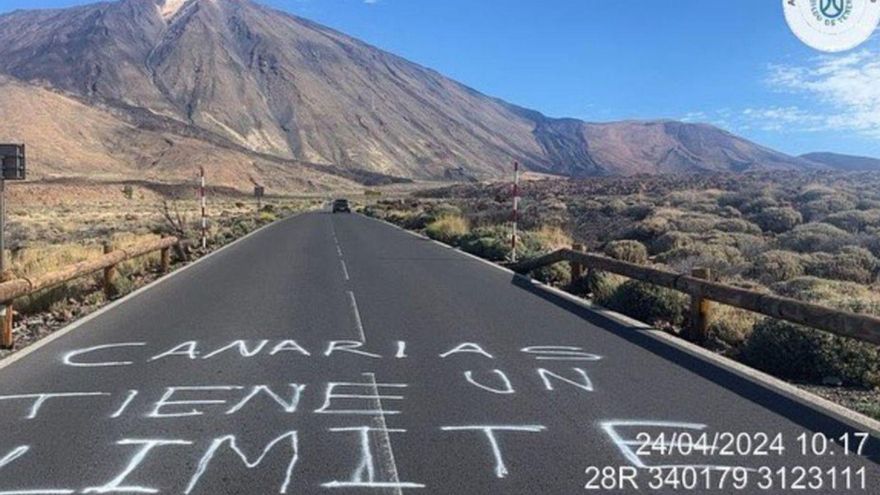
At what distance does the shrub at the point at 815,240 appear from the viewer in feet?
77.0

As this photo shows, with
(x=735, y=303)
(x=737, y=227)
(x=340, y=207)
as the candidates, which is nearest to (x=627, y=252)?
(x=737, y=227)

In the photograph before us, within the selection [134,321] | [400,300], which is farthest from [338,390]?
[400,300]

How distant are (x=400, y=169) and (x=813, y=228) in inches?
6745

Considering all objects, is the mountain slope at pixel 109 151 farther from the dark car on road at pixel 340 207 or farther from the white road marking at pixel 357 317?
the white road marking at pixel 357 317

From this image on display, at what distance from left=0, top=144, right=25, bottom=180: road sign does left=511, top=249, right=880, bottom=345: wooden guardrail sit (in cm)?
1057

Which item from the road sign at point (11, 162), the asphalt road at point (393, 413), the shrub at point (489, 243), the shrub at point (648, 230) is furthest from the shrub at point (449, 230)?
the asphalt road at point (393, 413)

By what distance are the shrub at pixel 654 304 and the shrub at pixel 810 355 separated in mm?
2869

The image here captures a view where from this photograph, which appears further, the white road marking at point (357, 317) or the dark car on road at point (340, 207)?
the dark car on road at point (340, 207)

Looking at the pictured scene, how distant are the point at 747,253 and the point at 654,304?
11.5 m

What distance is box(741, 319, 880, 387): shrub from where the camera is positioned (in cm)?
902

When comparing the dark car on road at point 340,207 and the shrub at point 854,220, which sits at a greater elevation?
the shrub at point 854,220

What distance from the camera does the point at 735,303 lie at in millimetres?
10008

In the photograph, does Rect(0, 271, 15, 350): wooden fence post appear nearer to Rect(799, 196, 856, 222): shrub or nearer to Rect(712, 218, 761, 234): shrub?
Rect(712, 218, 761, 234): shrub

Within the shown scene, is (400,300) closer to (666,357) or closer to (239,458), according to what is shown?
(666,357)
